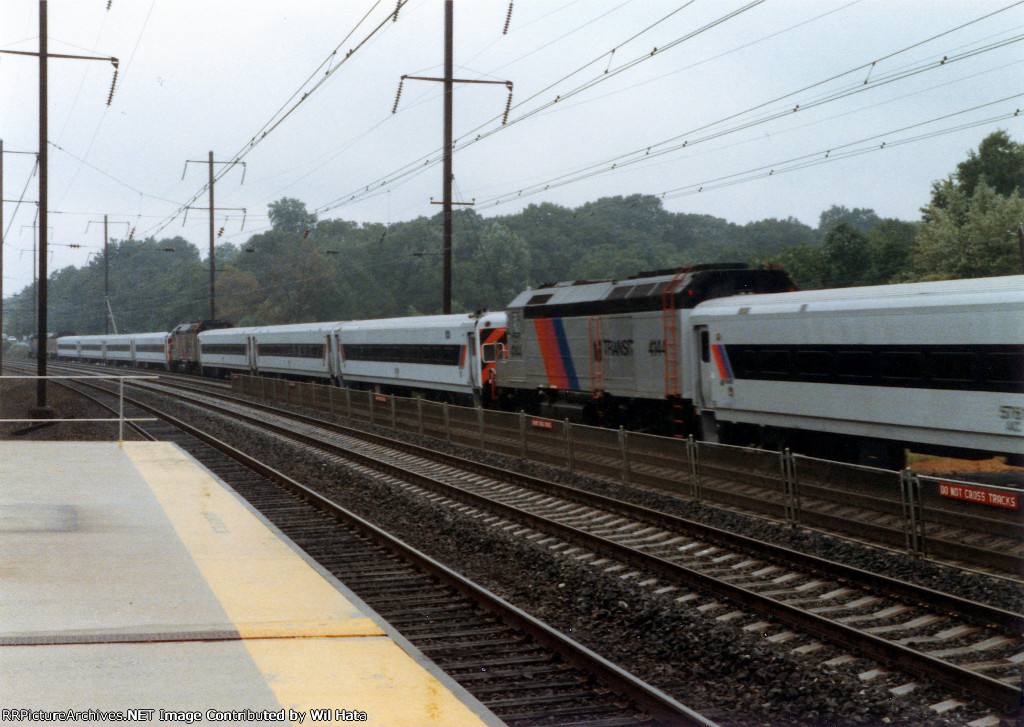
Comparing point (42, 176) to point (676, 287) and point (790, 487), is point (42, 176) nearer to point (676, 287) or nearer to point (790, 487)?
point (676, 287)

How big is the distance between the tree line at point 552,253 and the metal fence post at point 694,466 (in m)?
38.7

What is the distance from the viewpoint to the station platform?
5.92 meters

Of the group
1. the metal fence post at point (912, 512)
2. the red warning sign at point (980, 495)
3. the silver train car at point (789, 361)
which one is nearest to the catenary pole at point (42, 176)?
the silver train car at point (789, 361)

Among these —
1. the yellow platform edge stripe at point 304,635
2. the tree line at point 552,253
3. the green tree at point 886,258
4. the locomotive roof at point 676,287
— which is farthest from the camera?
the green tree at point 886,258

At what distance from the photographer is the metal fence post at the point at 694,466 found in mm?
15242

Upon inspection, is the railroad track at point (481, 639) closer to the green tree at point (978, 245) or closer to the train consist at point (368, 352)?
the train consist at point (368, 352)

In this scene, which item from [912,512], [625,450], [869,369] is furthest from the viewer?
[625,450]

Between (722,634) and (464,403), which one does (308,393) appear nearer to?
(464,403)

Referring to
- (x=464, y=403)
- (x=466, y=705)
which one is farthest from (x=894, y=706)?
(x=464, y=403)

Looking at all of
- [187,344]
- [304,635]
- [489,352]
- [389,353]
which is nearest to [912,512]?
Answer: [304,635]

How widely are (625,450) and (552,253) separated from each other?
76.3 metres

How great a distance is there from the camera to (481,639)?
8539 mm

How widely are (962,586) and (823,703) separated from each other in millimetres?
4104

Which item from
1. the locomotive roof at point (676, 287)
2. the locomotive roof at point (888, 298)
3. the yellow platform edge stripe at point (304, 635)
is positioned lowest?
the yellow platform edge stripe at point (304, 635)
